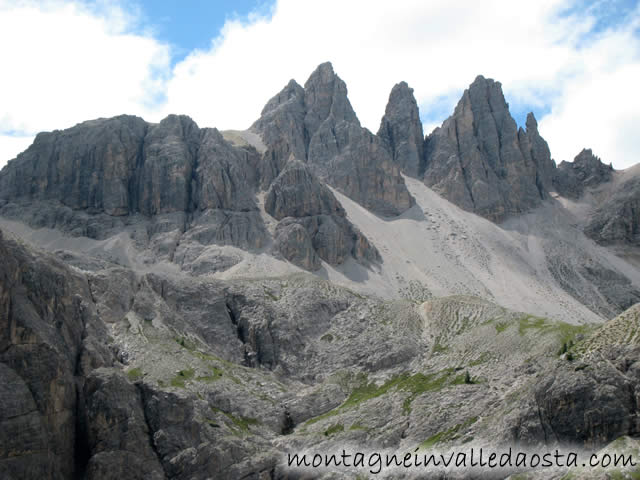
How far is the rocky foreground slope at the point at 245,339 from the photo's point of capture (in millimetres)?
77000

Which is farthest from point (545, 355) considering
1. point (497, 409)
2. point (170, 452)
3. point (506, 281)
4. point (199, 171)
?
point (199, 171)

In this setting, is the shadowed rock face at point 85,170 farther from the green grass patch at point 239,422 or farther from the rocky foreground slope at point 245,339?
the green grass patch at point 239,422

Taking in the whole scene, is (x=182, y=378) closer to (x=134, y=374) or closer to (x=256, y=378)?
(x=134, y=374)

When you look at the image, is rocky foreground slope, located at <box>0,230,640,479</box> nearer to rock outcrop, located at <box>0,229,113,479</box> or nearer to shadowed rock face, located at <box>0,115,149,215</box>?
rock outcrop, located at <box>0,229,113,479</box>

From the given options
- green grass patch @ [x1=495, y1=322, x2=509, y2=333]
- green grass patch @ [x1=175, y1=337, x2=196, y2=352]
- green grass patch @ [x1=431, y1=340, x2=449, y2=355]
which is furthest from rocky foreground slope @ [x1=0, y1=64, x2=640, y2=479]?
green grass patch @ [x1=495, y1=322, x2=509, y2=333]

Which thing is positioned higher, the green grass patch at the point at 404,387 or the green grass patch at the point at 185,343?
the green grass patch at the point at 185,343

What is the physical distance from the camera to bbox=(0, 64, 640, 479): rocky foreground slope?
77.0m

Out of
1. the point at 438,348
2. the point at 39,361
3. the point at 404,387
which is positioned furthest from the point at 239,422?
the point at 438,348

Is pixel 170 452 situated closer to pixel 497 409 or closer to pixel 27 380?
pixel 27 380

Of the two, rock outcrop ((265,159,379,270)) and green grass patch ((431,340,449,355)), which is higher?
rock outcrop ((265,159,379,270))

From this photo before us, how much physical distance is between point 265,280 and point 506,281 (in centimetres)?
8299

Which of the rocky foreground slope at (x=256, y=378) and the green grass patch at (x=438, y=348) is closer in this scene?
the rocky foreground slope at (x=256, y=378)

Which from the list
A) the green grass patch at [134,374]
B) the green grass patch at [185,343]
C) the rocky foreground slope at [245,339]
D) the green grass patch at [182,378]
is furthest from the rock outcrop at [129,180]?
the green grass patch at [134,374]

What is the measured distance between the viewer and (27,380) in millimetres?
75562
